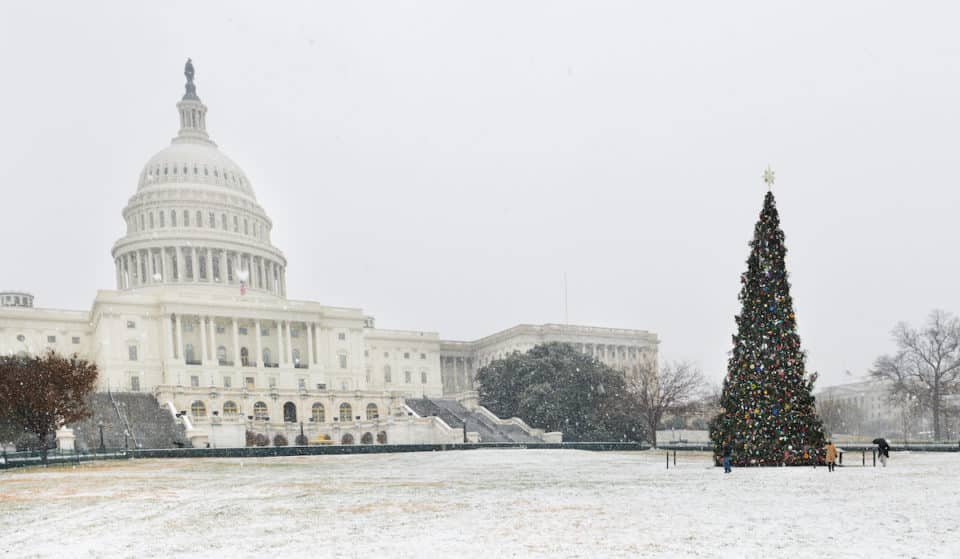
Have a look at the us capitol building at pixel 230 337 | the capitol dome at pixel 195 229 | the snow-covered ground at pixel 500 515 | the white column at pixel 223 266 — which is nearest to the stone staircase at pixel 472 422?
the us capitol building at pixel 230 337

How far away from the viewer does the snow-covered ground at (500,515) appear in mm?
12164

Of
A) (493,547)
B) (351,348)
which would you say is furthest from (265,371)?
(493,547)

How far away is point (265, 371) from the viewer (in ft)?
309

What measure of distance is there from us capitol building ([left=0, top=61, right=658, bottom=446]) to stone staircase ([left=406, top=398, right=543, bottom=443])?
1533mm

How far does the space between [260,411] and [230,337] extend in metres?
18.8

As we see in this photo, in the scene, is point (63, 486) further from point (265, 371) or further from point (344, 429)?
point (265, 371)

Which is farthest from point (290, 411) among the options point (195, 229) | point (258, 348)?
point (195, 229)

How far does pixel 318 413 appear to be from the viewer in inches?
3201

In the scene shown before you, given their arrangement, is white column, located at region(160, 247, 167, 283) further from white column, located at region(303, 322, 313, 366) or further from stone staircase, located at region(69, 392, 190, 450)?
stone staircase, located at region(69, 392, 190, 450)

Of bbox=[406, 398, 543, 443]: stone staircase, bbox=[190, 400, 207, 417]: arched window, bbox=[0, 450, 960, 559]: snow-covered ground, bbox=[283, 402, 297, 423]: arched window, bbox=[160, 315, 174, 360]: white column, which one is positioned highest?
bbox=[160, 315, 174, 360]: white column

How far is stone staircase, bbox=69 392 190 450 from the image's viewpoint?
57.2 m

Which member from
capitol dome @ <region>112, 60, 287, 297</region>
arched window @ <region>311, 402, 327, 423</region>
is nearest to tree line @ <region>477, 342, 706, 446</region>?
arched window @ <region>311, 402, 327, 423</region>

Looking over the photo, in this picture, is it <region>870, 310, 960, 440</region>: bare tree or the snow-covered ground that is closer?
the snow-covered ground

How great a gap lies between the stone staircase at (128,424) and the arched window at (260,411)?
9713 mm
